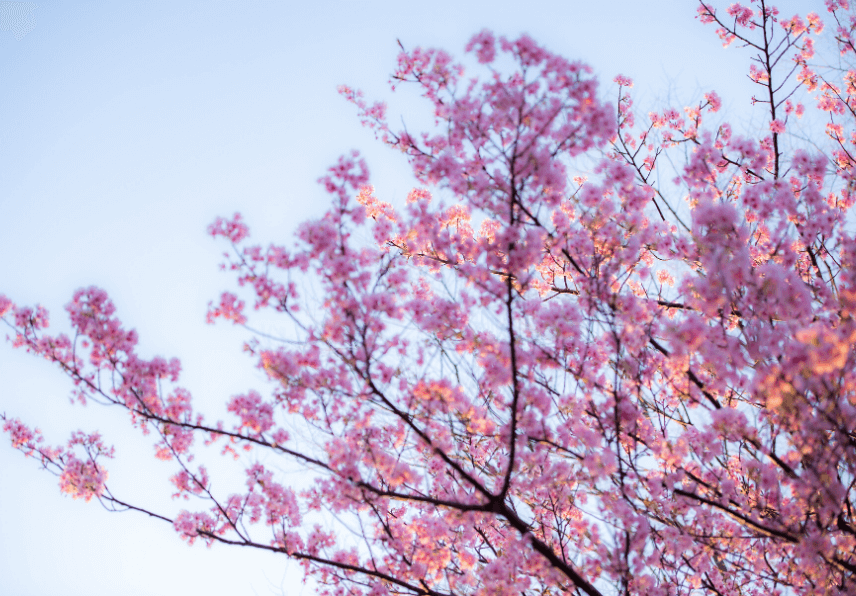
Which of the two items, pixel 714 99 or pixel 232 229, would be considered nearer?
pixel 232 229

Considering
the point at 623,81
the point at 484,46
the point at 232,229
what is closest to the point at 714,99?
the point at 623,81

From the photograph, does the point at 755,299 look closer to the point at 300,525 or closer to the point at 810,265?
the point at 810,265

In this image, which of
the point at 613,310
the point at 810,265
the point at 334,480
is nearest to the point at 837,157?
the point at 810,265

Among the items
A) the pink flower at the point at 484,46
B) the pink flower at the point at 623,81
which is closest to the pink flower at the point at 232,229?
the pink flower at the point at 484,46

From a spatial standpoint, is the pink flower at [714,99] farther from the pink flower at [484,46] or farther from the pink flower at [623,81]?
the pink flower at [484,46]

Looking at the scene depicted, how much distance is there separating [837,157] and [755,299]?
454cm

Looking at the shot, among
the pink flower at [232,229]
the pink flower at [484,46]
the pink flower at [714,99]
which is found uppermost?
the pink flower at [714,99]

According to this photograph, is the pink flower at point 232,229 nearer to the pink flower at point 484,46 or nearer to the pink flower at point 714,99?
the pink flower at point 484,46

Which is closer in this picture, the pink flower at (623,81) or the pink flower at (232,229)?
the pink flower at (232,229)

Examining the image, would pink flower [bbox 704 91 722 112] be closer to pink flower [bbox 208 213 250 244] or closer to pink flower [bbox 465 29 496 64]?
pink flower [bbox 465 29 496 64]

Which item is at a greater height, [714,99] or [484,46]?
[714,99]

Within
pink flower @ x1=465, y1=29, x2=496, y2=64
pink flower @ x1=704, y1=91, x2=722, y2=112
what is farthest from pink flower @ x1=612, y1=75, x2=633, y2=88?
pink flower @ x1=465, y1=29, x2=496, y2=64

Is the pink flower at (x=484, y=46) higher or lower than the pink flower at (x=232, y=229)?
higher

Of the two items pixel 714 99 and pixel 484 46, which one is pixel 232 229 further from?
pixel 714 99
